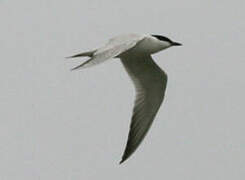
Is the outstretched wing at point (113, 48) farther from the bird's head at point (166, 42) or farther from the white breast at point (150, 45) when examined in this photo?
the bird's head at point (166, 42)

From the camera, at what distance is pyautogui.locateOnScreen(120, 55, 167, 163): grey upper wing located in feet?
48.9

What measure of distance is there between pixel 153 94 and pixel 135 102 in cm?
39

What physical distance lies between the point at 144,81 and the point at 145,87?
0.41 feet

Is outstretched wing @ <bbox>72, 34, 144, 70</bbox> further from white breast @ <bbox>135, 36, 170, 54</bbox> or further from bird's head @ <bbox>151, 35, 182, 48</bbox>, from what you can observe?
bird's head @ <bbox>151, 35, 182, 48</bbox>

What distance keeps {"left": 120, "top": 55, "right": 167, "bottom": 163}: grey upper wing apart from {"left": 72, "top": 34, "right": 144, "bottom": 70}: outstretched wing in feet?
6.04

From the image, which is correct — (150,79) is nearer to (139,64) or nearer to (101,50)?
(139,64)

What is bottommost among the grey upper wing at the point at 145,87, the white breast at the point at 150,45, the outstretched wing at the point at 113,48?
the grey upper wing at the point at 145,87

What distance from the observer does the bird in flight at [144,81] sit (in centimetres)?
1412

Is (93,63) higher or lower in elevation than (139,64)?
higher

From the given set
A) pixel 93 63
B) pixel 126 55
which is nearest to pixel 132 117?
pixel 126 55

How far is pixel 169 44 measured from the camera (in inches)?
566

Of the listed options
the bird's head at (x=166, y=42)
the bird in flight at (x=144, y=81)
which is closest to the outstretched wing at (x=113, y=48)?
the bird in flight at (x=144, y=81)

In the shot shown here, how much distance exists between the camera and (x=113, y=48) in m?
12.0

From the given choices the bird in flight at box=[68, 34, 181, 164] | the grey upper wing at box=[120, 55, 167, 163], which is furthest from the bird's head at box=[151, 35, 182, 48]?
the grey upper wing at box=[120, 55, 167, 163]
